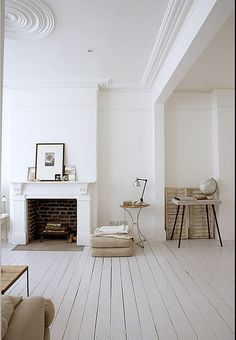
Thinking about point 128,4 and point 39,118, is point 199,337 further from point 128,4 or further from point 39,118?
point 39,118

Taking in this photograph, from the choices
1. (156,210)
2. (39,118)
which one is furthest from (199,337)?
(39,118)

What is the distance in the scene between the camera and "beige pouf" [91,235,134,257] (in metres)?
4.08

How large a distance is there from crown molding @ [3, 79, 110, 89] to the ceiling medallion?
4.90 feet

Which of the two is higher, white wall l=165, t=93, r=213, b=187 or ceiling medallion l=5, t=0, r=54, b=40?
ceiling medallion l=5, t=0, r=54, b=40

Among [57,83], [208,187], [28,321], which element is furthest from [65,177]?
[28,321]

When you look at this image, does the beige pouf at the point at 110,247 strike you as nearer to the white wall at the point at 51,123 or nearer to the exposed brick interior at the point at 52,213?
the exposed brick interior at the point at 52,213

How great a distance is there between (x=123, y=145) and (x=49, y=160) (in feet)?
4.80

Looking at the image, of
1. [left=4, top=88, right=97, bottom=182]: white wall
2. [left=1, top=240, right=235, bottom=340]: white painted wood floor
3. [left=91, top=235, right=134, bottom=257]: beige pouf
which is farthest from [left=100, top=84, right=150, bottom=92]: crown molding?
[left=1, top=240, right=235, bottom=340]: white painted wood floor

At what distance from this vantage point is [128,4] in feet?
8.80

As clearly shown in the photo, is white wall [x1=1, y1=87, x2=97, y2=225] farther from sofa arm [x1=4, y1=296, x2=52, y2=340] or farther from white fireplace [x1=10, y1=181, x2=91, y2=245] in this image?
sofa arm [x1=4, y1=296, x2=52, y2=340]

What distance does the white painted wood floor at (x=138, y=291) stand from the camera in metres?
2.19

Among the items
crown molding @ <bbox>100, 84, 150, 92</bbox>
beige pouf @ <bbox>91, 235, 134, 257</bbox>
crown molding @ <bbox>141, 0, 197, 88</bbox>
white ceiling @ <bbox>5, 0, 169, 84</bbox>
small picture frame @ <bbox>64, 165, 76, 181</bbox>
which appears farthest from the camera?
crown molding @ <bbox>100, 84, 150, 92</bbox>

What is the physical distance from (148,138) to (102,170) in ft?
3.66

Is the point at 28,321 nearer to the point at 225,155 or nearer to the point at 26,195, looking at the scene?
the point at 26,195
